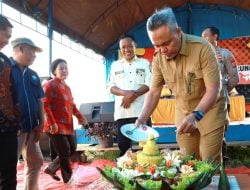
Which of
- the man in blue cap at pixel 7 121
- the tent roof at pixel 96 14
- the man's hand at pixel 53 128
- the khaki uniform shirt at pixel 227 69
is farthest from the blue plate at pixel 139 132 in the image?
the tent roof at pixel 96 14

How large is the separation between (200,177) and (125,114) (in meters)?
1.89

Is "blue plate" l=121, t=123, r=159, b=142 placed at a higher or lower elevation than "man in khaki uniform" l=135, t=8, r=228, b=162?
lower

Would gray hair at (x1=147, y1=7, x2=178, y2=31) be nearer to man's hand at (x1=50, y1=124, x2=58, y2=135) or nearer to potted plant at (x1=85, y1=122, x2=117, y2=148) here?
man's hand at (x1=50, y1=124, x2=58, y2=135)

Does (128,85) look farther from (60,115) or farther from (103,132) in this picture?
(103,132)

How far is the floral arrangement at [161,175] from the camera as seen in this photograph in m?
1.22

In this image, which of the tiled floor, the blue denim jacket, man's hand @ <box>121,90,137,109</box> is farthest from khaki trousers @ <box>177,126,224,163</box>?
the blue denim jacket

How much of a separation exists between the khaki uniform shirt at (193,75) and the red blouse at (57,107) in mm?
1651

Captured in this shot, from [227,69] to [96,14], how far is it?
6234mm

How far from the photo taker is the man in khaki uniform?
5.82 ft

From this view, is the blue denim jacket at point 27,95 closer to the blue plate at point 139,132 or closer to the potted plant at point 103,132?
the blue plate at point 139,132

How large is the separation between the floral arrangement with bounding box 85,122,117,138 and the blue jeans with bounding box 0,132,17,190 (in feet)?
11.0

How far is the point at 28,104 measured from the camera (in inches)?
114

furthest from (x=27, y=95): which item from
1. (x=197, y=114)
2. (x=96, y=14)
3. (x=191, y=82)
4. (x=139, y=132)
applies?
(x=96, y=14)

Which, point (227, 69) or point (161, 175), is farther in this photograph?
point (227, 69)
